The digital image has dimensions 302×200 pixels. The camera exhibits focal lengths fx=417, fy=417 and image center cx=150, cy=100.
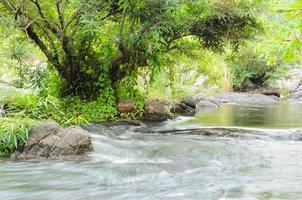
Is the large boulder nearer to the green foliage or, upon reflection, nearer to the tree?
the tree

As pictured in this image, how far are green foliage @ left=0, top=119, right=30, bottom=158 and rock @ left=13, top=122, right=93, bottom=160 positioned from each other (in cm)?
10

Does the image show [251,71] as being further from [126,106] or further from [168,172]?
[168,172]

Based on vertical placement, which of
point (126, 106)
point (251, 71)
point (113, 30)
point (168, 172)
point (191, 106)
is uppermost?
point (113, 30)

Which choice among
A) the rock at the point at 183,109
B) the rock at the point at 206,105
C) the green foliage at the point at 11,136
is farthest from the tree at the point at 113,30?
the rock at the point at 206,105

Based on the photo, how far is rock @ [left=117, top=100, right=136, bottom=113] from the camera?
11863 millimetres

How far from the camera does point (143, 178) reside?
5.70 metres

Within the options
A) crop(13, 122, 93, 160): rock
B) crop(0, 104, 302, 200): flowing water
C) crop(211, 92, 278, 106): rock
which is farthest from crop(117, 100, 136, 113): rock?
crop(211, 92, 278, 106): rock

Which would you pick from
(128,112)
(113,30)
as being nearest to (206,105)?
(128,112)

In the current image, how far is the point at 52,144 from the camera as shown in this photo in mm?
6734

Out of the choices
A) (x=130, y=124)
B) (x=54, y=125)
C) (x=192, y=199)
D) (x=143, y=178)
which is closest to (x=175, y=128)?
(x=130, y=124)

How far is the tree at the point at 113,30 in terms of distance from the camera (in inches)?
359

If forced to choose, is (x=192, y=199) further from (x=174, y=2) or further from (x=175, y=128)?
(x=175, y=128)

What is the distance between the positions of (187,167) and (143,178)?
0.95 meters

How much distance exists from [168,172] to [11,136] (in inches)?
102
